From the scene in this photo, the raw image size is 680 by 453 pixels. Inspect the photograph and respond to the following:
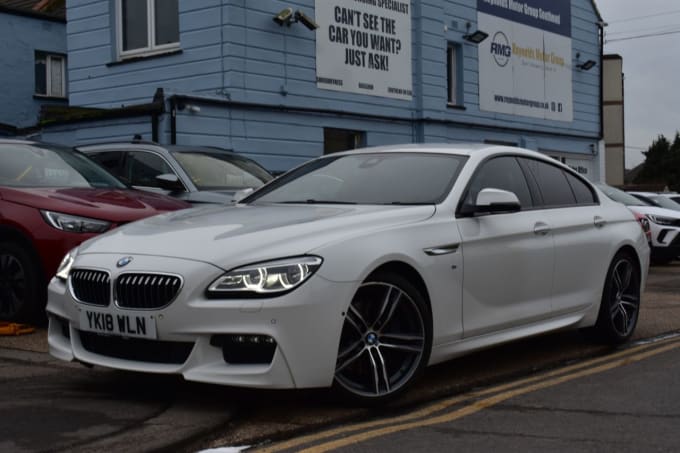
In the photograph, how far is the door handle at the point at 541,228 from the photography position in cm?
662

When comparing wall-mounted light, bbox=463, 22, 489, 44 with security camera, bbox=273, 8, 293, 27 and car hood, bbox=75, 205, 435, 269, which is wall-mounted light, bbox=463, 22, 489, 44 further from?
car hood, bbox=75, 205, 435, 269

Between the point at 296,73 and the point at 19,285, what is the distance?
950 centimetres

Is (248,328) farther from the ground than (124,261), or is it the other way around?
(124,261)

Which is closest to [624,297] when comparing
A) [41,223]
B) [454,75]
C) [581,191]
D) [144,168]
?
[581,191]

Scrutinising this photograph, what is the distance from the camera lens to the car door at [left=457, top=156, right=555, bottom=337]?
598 centimetres

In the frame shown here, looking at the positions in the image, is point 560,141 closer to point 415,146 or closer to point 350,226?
point 415,146

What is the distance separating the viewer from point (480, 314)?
237 inches

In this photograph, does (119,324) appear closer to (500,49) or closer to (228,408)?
(228,408)

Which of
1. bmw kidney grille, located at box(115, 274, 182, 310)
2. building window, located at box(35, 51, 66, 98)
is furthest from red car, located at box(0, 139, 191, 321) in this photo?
building window, located at box(35, 51, 66, 98)

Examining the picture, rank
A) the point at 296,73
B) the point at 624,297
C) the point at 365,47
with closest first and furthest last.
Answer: the point at 624,297 → the point at 296,73 → the point at 365,47

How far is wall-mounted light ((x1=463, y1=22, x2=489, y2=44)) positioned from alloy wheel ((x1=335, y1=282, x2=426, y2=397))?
15.9 meters

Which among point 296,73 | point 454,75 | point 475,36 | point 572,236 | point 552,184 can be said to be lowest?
point 572,236

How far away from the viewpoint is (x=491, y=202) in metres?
6.02

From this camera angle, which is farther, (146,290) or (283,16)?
(283,16)
